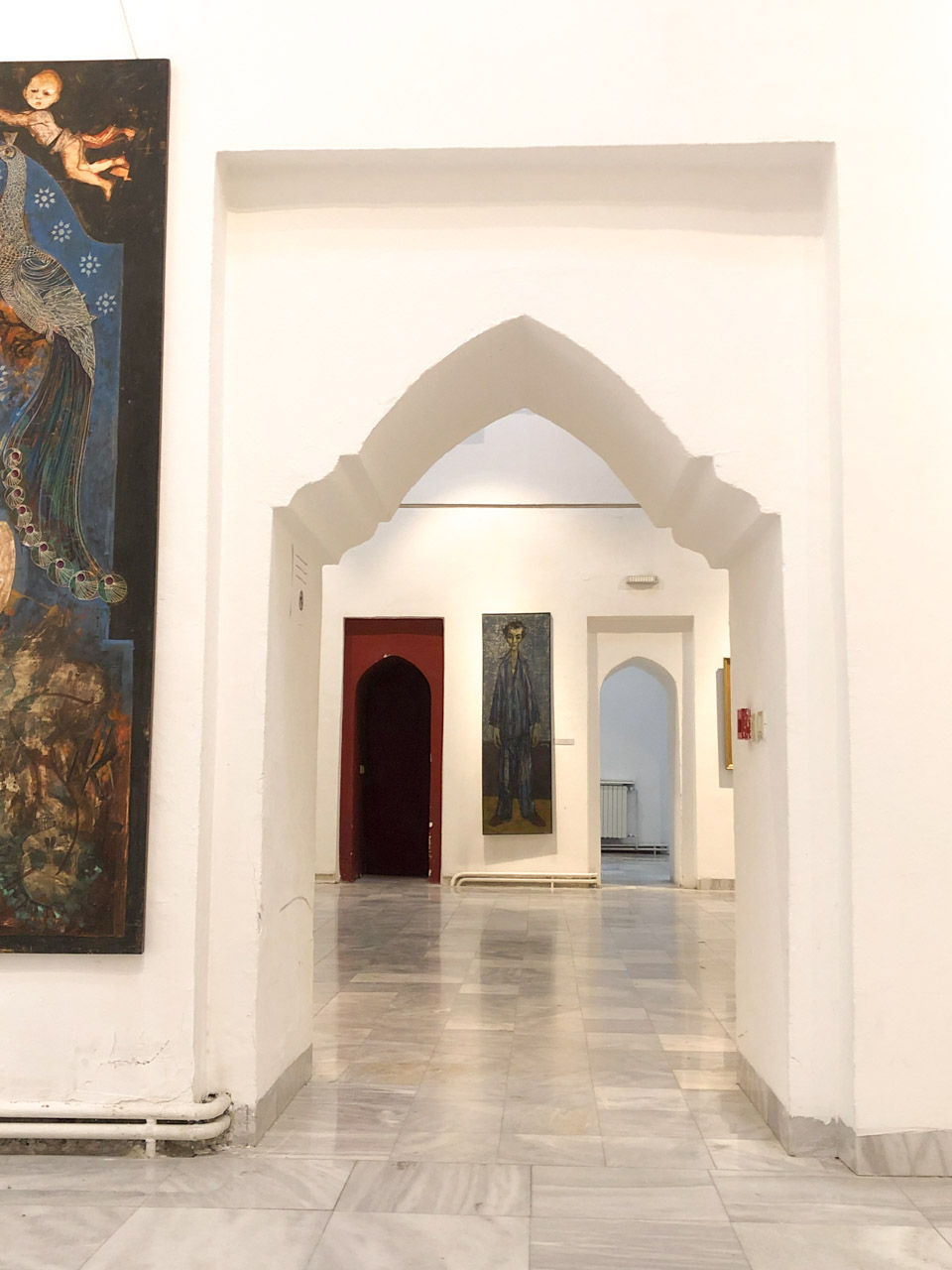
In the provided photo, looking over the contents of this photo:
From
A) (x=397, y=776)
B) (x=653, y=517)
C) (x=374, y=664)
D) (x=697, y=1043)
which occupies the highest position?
(x=653, y=517)

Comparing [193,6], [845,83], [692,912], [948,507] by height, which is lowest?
[692,912]

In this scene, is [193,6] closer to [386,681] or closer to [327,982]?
[327,982]

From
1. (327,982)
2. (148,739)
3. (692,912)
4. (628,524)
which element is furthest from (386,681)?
(148,739)

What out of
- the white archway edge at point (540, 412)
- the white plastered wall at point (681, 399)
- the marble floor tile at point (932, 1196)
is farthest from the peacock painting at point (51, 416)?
the marble floor tile at point (932, 1196)

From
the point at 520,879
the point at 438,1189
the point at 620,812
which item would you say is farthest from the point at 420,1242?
the point at 620,812

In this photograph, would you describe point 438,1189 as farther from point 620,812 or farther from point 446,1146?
point 620,812

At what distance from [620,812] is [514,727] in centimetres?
876

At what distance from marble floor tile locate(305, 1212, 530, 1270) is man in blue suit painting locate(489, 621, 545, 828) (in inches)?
357

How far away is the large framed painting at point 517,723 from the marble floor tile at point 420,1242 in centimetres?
907

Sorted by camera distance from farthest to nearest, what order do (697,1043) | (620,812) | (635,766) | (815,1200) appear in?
(635,766)
(620,812)
(697,1043)
(815,1200)

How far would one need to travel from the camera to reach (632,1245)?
2824 millimetres

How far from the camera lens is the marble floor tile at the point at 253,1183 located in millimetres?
3092

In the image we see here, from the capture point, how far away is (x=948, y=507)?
3.62 meters

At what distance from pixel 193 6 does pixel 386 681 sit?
10.8 m
